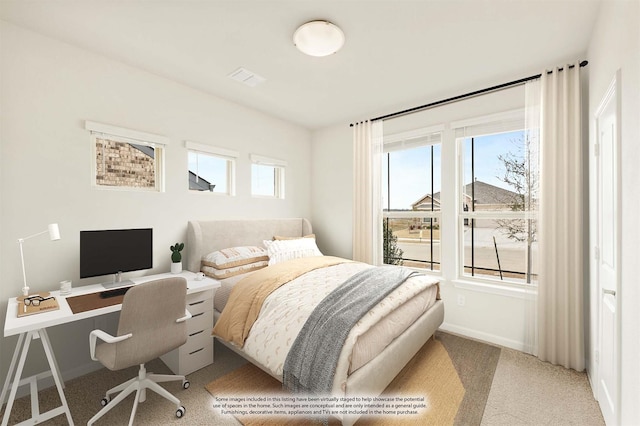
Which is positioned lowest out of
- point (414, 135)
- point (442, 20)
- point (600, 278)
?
point (600, 278)

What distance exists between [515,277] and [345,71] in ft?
9.53

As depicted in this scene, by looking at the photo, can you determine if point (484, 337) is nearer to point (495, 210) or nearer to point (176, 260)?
point (495, 210)

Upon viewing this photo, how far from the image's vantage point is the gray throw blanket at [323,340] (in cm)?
169

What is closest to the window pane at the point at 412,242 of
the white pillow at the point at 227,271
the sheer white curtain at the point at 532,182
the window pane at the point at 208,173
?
the sheer white curtain at the point at 532,182

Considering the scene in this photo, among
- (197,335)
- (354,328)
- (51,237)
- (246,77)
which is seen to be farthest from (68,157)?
(354,328)

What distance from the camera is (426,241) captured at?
3770mm

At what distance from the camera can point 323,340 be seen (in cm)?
178

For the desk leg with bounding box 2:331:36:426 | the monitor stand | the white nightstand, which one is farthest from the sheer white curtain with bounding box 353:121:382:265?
the desk leg with bounding box 2:331:36:426

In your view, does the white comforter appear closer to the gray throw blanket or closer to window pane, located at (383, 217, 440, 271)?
the gray throw blanket

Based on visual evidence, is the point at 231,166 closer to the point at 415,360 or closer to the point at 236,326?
the point at 236,326

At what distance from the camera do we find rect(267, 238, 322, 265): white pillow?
3.37m

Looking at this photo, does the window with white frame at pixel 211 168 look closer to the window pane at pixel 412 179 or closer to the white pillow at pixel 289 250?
the white pillow at pixel 289 250

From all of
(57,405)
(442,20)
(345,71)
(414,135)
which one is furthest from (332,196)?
(57,405)

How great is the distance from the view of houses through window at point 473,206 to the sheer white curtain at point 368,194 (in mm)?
216
